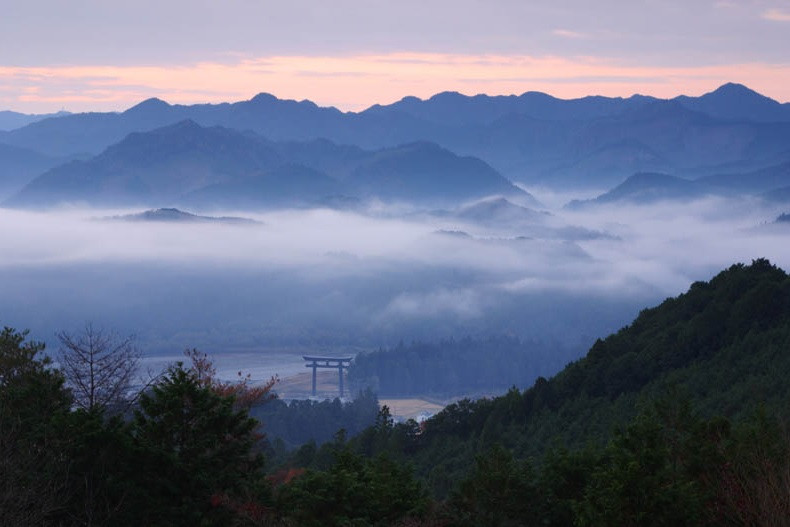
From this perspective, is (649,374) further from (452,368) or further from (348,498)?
(452,368)

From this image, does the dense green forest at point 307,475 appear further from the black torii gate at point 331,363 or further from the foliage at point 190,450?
the black torii gate at point 331,363

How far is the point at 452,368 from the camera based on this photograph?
116 metres

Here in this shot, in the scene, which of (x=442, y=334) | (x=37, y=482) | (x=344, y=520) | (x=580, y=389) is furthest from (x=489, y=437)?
(x=442, y=334)

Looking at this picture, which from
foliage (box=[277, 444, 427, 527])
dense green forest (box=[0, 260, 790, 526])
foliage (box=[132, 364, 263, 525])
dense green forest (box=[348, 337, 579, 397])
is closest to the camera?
dense green forest (box=[0, 260, 790, 526])

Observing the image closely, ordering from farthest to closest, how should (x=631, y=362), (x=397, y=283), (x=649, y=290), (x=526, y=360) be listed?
(x=397, y=283), (x=649, y=290), (x=526, y=360), (x=631, y=362)

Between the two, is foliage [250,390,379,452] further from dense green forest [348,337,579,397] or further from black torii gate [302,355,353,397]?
dense green forest [348,337,579,397]

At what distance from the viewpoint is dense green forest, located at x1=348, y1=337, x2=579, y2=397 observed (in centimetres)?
10994

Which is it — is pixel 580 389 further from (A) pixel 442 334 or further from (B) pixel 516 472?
(A) pixel 442 334

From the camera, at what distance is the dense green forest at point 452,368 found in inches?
4328

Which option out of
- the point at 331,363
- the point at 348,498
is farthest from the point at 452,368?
the point at 348,498

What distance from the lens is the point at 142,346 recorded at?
447 ft

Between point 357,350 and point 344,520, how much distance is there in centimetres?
12216

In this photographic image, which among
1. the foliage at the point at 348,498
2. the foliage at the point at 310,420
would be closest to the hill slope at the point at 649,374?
the foliage at the point at 348,498

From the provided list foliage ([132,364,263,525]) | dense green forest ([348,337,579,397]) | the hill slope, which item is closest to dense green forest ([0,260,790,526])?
foliage ([132,364,263,525])
